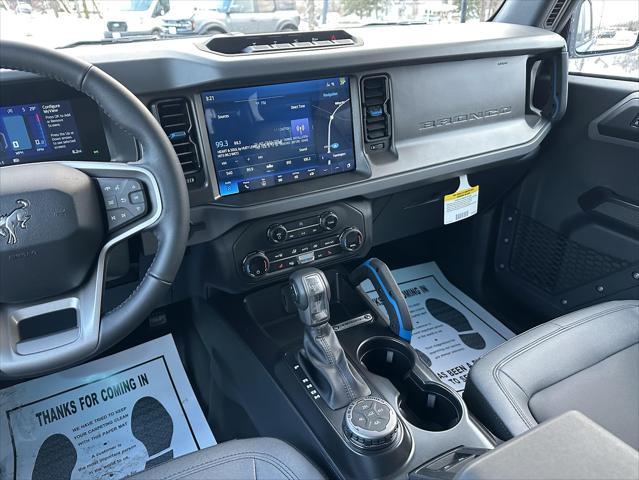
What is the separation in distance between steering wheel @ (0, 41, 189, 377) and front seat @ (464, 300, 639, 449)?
2.34ft

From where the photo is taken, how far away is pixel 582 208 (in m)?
1.65

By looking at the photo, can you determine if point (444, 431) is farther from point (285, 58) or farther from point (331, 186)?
point (285, 58)

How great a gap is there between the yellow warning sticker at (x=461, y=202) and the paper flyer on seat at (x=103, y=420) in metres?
0.94

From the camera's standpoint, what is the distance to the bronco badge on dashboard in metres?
0.80

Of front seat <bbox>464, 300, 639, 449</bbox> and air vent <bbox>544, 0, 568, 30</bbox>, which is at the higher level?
air vent <bbox>544, 0, 568, 30</bbox>

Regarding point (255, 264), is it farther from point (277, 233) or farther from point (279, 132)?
point (279, 132)

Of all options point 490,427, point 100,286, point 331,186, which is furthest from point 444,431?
point 100,286

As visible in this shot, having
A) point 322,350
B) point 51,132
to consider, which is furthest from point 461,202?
point 51,132

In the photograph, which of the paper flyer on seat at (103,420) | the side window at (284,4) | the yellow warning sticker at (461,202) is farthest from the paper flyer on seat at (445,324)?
the side window at (284,4)

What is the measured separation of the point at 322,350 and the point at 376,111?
0.59 meters

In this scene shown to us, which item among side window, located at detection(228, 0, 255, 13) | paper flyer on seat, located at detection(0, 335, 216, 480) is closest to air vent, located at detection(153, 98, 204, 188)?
side window, located at detection(228, 0, 255, 13)

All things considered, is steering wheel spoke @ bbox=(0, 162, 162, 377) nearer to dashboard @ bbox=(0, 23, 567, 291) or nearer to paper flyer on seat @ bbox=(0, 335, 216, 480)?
dashboard @ bbox=(0, 23, 567, 291)

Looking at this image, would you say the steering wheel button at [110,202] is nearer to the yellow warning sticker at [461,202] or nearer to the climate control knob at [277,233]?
the climate control knob at [277,233]

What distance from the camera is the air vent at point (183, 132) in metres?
1.06
